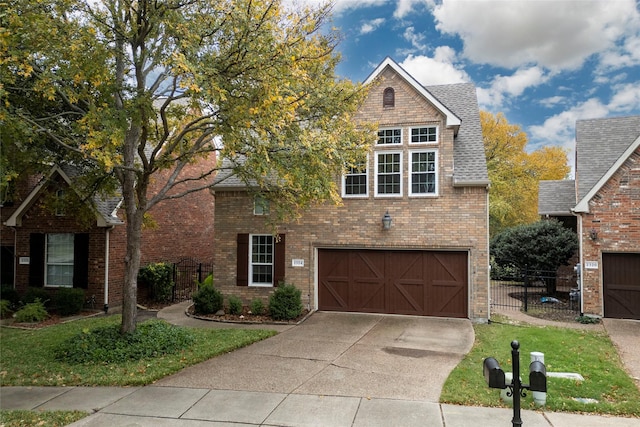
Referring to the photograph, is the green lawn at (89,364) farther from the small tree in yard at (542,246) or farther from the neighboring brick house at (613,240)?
the small tree in yard at (542,246)

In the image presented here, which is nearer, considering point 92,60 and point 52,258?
point 92,60

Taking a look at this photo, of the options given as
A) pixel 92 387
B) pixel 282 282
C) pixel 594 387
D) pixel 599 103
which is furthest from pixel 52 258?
pixel 599 103

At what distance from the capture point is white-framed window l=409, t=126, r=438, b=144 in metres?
13.4

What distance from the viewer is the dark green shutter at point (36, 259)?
1534 centimetres

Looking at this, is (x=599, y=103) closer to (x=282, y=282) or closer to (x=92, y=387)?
(x=282, y=282)

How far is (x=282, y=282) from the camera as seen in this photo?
44.5 feet

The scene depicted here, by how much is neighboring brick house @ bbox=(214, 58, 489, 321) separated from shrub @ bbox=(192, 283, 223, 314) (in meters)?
0.73

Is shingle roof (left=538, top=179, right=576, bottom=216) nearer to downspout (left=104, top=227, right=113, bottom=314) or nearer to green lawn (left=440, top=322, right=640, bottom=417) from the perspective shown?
green lawn (left=440, top=322, right=640, bottom=417)

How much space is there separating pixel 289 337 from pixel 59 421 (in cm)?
568

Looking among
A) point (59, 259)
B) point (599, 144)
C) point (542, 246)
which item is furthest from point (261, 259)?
point (599, 144)

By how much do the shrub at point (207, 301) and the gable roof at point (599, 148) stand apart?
11.8 m

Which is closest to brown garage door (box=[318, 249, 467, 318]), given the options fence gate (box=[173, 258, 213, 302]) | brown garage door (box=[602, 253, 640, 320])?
brown garage door (box=[602, 253, 640, 320])

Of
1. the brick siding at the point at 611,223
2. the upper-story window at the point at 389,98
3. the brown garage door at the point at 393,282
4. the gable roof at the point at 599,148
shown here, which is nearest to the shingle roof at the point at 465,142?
the upper-story window at the point at 389,98

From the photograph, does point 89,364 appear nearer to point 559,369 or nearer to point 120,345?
point 120,345
